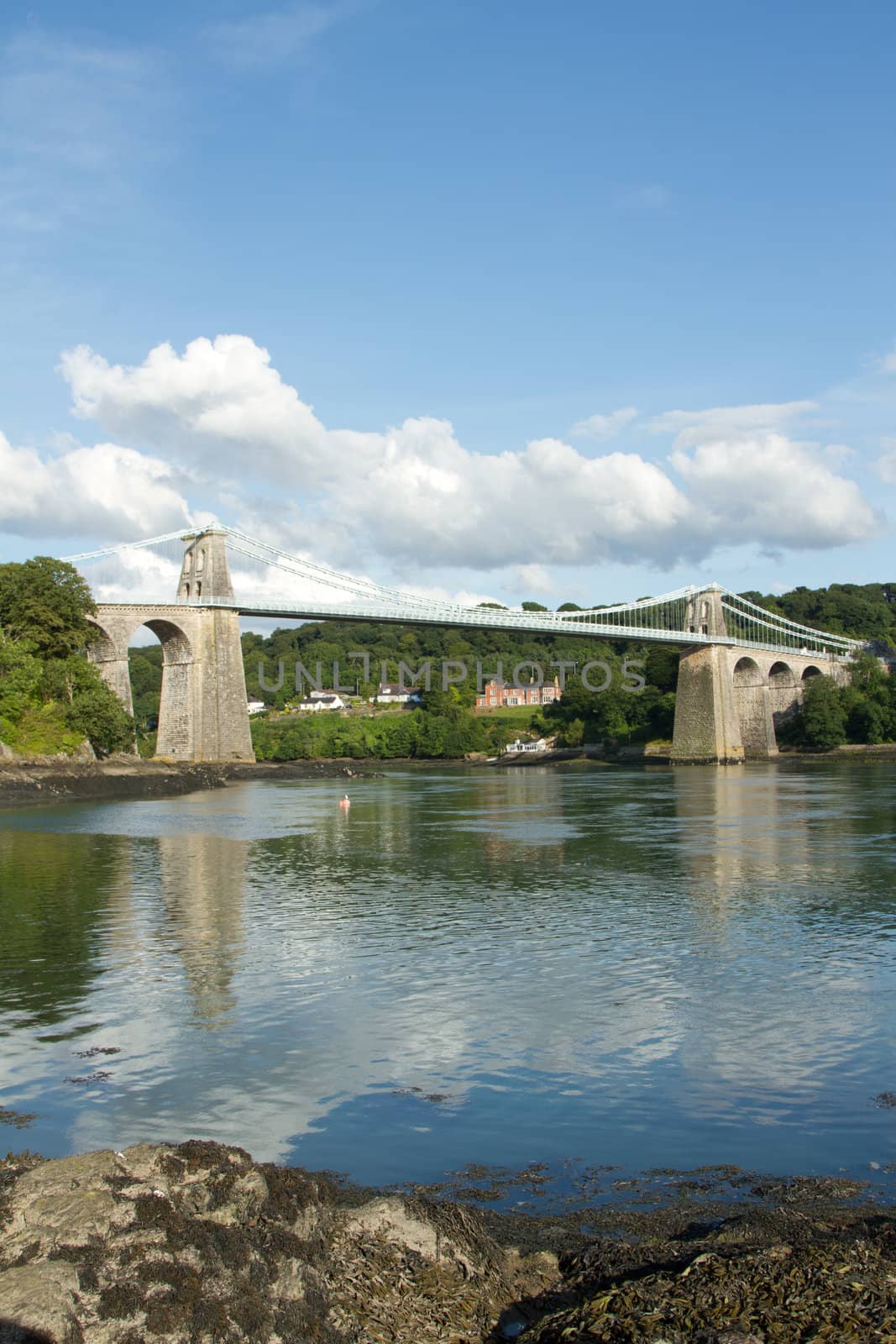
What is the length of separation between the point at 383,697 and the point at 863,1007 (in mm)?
97883

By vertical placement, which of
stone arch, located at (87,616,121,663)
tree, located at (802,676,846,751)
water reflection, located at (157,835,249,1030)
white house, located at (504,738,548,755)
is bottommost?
water reflection, located at (157,835,249,1030)

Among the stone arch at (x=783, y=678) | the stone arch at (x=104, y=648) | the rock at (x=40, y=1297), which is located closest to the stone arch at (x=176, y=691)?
the stone arch at (x=104, y=648)

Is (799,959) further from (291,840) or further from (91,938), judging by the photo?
(291,840)

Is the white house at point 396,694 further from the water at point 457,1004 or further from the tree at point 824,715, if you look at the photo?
the water at point 457,1004

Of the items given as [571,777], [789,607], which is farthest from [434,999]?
[789,607]

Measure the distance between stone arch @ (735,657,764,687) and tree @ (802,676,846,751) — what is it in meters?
3.54

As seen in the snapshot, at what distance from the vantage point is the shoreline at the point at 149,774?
1422 inches

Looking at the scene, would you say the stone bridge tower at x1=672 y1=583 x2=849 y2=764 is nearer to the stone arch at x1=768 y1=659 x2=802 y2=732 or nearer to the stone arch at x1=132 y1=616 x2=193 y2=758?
the stone arch at x1=768 y1=659 x2=802 y2=732

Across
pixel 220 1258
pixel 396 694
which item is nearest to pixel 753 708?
pixel 396 694

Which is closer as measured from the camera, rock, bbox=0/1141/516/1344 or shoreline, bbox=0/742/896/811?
rock, bbox=0/1141/516/1344

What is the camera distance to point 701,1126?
5758 mm

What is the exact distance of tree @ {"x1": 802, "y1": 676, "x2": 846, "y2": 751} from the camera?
72.5m

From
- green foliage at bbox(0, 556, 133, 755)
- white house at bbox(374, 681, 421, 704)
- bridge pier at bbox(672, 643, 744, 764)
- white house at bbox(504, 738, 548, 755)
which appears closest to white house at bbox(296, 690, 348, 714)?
white house at bbox(374, 681, 421, 704)

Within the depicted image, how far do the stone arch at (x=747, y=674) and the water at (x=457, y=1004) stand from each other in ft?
190
